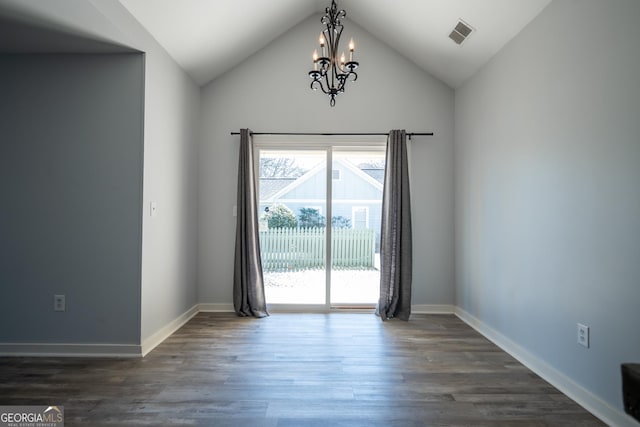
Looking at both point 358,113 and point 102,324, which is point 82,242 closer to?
point 102,324

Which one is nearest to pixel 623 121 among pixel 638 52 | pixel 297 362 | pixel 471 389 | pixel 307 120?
pixel 638 52

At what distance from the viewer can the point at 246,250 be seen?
3902mm

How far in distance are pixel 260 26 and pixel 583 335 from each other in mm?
3853

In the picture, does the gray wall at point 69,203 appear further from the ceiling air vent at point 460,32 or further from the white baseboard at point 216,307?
the ceiling air vent at point 460,32

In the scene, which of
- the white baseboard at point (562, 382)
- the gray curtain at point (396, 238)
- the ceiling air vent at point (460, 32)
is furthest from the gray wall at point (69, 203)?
the white baseboard at point (562, 382)

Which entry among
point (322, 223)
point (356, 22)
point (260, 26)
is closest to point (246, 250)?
point (322, 223)

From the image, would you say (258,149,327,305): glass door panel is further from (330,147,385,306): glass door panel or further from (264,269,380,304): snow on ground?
(330,147,385,306): glass door panel

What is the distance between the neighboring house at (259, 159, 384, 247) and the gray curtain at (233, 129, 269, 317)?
0.30 meters

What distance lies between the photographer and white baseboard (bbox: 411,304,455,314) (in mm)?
4047

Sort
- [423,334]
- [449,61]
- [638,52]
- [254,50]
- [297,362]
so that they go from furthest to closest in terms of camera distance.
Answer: [254,50] < [449,61] < [423,334] < [297,362] < [638,52]

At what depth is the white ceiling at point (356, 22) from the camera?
108 inches

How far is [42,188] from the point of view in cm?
276

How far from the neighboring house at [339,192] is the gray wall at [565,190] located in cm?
119

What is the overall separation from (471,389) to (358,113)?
3029mm
